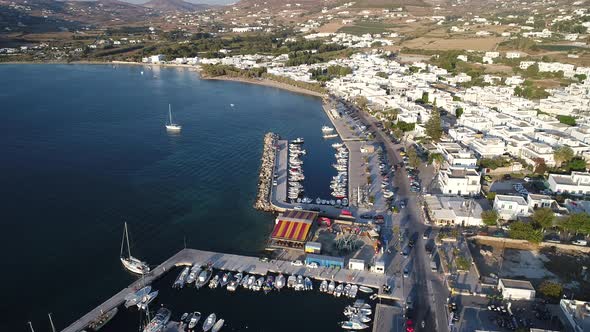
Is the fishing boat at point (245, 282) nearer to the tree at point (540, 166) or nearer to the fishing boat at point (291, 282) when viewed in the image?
the fishing boat at point (291, 282)

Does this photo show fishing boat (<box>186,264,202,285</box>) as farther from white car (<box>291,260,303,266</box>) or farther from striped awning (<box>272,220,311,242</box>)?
white car (<box>291,260,303,266</box>)

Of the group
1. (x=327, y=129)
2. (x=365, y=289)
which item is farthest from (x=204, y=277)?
(x=327, y=129)

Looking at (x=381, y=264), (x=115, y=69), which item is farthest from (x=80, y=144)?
(x=115, y=69)

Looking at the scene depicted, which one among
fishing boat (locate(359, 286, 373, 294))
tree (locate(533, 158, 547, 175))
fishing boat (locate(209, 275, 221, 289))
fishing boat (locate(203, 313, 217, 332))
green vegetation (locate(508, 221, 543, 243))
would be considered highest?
tree (locate(533, 158, 547, 175))

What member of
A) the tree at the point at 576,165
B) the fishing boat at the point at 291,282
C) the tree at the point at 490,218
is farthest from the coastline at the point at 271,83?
the fishing boat at the point at 291,282

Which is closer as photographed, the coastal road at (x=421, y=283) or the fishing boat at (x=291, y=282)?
the coastal road at (x=421, y=283)

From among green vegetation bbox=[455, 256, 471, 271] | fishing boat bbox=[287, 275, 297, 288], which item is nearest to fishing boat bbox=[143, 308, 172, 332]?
fishing boat bbox=[287, 275, 297, 288]

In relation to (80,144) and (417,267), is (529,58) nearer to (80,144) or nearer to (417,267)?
(417,267)
